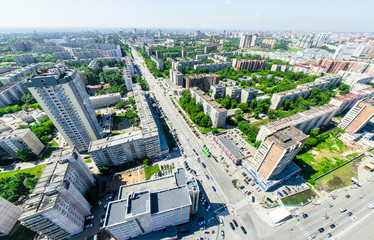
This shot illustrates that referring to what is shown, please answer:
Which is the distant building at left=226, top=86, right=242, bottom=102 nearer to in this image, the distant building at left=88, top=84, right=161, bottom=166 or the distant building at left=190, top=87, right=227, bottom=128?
the distant building at left=190, top=87, right=227, bottom=128

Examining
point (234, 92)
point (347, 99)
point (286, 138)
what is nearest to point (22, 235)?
point (286, 138)

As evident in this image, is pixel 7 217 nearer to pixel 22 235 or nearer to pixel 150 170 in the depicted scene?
pixel 22 235

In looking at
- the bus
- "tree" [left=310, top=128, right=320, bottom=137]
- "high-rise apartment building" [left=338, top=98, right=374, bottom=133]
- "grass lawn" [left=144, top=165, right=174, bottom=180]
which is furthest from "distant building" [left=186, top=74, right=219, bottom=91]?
"high-rise apartment building" [left=338, top=98, right=374, bottom=133]

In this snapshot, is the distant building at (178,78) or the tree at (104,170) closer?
the tree at (104,170)

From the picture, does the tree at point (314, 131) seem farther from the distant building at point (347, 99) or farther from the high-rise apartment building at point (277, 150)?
the high-rise apartment building at point (277, 150)

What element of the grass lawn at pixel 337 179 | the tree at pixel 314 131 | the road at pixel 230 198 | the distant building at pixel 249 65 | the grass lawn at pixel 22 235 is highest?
the distant building at pixel 249 65

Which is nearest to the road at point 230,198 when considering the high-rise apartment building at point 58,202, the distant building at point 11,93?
the high-rise apartment building at point 58,202
